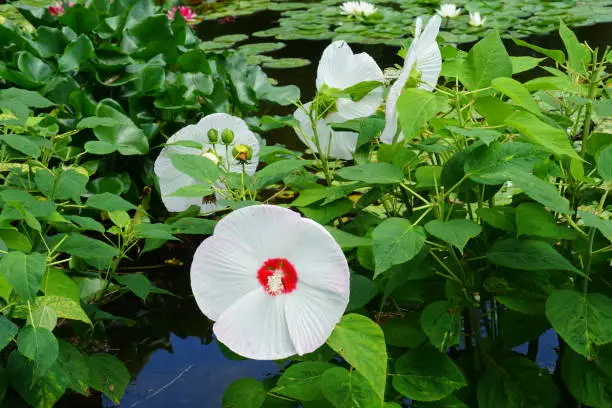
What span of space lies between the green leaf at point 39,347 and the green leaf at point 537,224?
654 millimetres

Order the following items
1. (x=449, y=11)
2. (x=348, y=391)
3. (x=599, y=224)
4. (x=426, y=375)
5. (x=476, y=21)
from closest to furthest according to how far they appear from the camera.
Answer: (x=599, y=224) < (x=348, y=391) < (x=426, y=375) < (x=476, y=21) < (x=449, y=11)

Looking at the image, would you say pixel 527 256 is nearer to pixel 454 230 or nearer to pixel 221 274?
pixel 454 230

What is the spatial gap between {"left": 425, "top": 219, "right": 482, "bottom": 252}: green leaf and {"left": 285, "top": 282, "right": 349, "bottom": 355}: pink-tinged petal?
0.45 feet

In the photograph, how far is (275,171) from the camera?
1235 mm

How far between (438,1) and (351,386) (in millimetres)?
4858

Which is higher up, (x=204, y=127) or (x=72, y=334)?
(x=204, y=127)

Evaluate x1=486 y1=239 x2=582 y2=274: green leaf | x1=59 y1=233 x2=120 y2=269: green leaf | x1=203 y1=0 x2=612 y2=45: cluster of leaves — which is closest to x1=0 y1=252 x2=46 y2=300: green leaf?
x1=59 y1=233 x2=120 y2=269: green leaf

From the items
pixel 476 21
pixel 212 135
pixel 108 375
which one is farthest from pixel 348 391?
pixel 476 21

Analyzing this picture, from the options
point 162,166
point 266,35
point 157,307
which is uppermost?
point 162,166

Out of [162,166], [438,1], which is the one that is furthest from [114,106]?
[438,1]

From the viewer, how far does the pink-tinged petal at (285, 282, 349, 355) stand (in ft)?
3.33

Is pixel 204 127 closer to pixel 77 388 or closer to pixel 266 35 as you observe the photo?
pixel 77 388

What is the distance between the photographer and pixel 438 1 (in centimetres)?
566

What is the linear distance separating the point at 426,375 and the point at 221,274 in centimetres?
35
